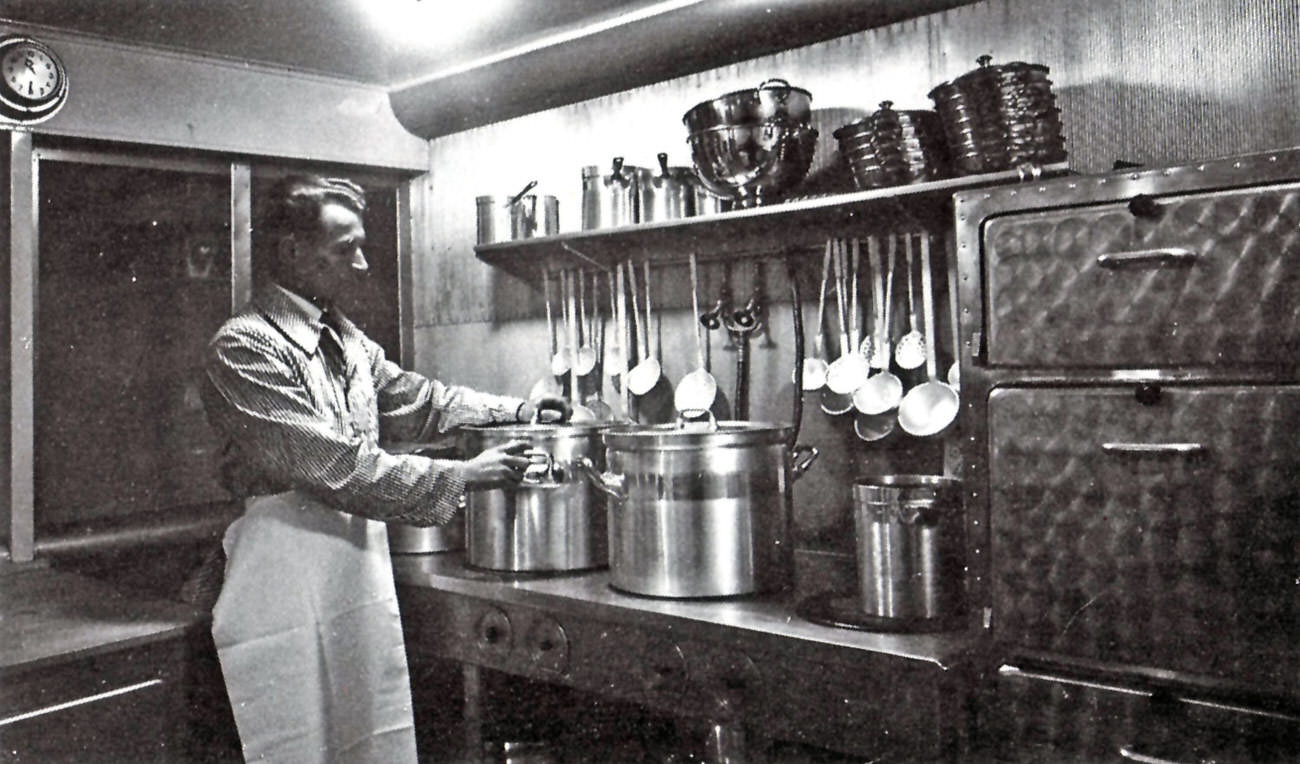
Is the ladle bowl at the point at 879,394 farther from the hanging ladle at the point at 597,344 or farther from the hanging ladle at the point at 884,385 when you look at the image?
the hanging ladle at the point at 597,344

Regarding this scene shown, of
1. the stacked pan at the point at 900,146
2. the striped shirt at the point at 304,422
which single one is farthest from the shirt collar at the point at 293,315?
the stacked pan at the point at 900,146

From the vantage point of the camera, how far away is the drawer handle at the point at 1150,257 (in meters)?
1.50

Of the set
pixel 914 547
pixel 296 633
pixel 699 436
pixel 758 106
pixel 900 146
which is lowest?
pixel 296 633

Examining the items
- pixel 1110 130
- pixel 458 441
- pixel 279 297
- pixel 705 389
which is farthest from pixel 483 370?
pixel 1110 130

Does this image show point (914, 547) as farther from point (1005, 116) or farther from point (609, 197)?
point (609, 197)

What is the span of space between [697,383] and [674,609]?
891 mm

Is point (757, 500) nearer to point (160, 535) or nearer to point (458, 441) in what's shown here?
point (458, 441)

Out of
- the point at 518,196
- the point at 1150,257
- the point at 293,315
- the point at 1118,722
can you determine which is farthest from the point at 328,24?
the point at 1118,722

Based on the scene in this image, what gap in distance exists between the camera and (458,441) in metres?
2.77

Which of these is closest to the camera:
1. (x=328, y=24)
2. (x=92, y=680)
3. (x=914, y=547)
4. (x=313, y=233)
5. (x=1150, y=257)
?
(x=1150, y=257)

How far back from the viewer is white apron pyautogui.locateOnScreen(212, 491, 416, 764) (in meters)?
2.21

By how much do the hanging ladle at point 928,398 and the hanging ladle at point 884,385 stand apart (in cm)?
4

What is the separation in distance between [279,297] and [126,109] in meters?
1.12

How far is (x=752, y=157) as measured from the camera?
233cm
